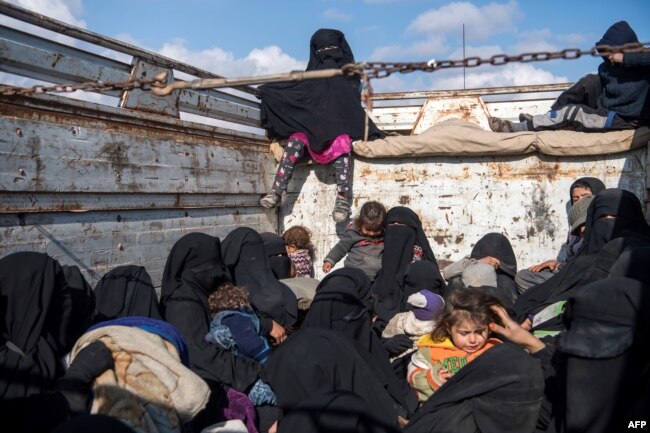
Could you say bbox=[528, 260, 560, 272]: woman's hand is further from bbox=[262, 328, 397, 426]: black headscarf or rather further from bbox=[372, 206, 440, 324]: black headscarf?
bbox=[262, 328, 397, 426]: black headscarf

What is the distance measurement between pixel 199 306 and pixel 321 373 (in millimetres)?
1507

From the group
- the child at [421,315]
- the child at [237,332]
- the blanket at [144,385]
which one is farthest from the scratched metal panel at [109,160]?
the child at [421,315]

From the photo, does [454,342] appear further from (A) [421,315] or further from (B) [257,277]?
(B) [257,277]

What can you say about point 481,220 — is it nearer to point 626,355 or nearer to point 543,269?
point 543,269

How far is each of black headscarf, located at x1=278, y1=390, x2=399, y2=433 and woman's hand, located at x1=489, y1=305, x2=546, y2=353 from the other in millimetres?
1242

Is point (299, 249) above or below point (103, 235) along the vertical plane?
below

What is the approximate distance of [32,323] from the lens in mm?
3279

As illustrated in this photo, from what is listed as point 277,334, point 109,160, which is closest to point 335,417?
point 277,334

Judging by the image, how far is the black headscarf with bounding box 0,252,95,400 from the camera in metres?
3.10

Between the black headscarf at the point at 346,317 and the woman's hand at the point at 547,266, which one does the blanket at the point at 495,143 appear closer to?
the woman's hand at the point at 547,266

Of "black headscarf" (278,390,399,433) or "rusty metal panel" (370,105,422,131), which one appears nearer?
"black headscarf" (278,390,399,433)

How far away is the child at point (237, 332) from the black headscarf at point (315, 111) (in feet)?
A: 9.85

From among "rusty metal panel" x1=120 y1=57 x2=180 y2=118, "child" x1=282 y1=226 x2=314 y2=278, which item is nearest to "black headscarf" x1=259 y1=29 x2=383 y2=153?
"child" x1=282 y1=226 x2=314 y2=278

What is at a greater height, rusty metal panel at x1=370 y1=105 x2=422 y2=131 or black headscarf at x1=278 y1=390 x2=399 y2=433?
rusty metal panel at x1=370 y1=105 x2=422 y2=131
